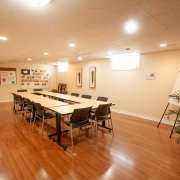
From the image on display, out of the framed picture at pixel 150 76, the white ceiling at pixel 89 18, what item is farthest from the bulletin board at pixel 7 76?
the framed picture at pixel 150 76

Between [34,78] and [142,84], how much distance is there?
659 cm

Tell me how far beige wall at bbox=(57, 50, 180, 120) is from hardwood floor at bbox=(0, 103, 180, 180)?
3.63ft

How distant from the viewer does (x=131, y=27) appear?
7.54ft

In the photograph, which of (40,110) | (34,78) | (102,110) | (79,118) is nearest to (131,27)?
A: (102,110)

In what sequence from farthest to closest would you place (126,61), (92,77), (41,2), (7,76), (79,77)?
(7,76) < (79,77) < (92,77) < (126,61) < (41,2)

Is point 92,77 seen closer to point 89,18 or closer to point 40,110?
point 40,110

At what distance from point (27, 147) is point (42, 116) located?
80cm

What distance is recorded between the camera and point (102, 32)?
256 centimetres

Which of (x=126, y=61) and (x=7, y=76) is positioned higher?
(x=126, y=61)

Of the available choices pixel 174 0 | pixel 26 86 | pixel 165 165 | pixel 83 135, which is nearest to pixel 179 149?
pixel 165 165

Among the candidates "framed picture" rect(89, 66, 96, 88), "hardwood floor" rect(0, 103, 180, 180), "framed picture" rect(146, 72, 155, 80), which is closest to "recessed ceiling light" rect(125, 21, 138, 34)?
"hardwood floor" rect(0, 103, 180, 180)

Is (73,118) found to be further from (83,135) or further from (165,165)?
(165,165)

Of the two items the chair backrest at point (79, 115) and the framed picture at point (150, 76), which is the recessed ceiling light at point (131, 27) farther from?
the framed picture at point (150, 76)

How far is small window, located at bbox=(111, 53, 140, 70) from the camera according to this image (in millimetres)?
4969
